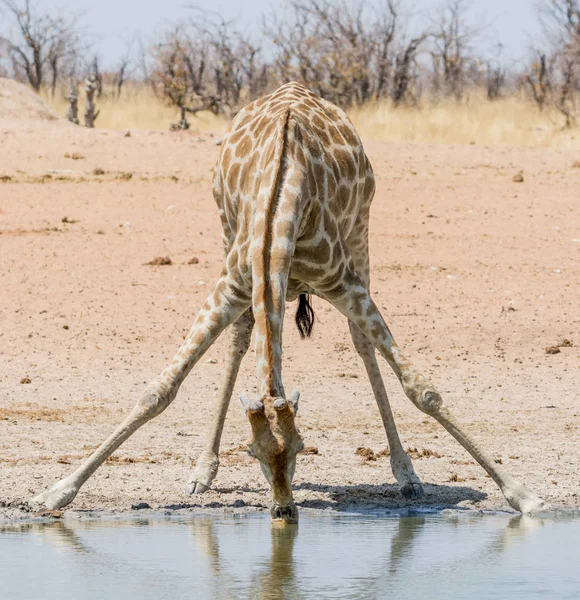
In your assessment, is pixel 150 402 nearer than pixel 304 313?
Yes

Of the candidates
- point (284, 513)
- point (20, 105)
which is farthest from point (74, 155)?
point (284, 513)

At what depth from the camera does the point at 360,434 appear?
735cm

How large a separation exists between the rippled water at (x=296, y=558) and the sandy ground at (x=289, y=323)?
1.23 feet

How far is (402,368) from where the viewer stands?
5648 millimetres

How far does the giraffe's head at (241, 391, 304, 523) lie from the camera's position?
458 centimetres

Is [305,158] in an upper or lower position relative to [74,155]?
upper

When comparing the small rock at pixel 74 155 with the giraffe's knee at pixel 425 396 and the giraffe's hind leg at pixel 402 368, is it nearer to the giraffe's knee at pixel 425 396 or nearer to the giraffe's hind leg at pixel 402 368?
the giraffe's hind leg at pixel 402 368

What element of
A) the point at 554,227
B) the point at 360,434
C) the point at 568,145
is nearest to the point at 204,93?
the point at 568,145

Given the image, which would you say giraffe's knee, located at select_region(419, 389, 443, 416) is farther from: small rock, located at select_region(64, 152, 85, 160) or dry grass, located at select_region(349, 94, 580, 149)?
dry grass, located at select_region(349, 94, 580, 149)

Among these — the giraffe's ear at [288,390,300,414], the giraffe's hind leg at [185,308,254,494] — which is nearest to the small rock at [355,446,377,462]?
the giraffe's hind leg at [185,308,254,494]

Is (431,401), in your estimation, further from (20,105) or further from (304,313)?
(20,105)

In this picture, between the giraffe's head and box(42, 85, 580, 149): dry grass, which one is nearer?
the giraffe's head

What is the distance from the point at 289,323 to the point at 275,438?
5.13 metres

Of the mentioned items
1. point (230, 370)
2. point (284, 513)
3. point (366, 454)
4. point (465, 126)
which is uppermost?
point (465, 126)
